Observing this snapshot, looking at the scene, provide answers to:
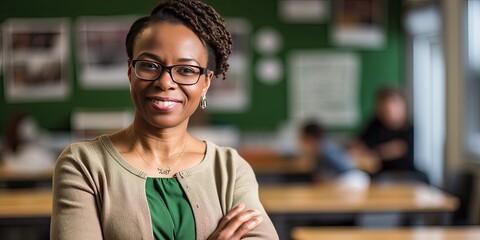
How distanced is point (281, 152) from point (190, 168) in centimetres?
723

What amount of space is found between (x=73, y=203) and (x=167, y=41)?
36 cm

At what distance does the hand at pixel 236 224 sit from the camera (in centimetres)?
165

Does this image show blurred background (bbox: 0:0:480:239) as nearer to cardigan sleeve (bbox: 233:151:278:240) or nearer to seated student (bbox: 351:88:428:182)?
seated student (bbox: 351:88:428:182)

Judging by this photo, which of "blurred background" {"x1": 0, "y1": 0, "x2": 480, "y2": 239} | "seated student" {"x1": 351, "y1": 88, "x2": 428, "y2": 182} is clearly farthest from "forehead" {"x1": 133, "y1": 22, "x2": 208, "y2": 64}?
"blurred background" {"x1": 0, "y1": 0, "x2": 480, "y2": 239}

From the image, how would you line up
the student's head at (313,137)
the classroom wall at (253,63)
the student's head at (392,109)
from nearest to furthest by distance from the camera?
the student's head at (313,137) → the student's head at (392,109) → the classroom wall at (253,63)

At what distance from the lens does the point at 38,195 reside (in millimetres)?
5641

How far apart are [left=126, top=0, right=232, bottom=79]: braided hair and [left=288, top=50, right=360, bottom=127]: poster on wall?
769 centimetres

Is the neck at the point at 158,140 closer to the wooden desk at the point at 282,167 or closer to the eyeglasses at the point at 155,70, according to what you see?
the eyeglasses at the point at 155,70

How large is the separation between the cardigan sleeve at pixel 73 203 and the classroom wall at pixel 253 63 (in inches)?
300

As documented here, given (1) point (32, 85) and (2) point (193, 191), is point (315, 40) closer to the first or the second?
(1) point (32, 85)

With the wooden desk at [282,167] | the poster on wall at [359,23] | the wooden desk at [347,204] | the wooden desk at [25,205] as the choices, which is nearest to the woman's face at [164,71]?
the wooden desk at [347,204]

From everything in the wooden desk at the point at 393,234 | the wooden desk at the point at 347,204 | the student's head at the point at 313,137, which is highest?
the student's head at the point at 313,137

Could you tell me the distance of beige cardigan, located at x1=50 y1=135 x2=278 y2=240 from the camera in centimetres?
160

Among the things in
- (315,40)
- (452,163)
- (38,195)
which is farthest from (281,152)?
Result: (38,195)
